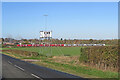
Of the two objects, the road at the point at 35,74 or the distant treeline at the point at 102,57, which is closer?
the road at the point at 35,74

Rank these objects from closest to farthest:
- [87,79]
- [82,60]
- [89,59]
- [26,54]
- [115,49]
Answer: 1. [87,79]
2. [115,49]
3. [89,59]
4. [82,60]
5. [26,54]

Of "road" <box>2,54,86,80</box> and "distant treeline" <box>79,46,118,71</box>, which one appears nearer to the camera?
"road" <box>2,54,86,80</box>

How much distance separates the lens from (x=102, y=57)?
64.3ft

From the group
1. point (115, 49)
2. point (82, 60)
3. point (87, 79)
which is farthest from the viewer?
point (82, 60)

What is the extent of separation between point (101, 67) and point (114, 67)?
1885 mm

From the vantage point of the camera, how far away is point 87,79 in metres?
13.2

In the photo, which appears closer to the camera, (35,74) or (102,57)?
(35,74)

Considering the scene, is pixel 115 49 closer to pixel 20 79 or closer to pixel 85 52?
pixel 85 52

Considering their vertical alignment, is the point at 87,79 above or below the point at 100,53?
below

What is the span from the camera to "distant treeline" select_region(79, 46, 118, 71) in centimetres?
1767

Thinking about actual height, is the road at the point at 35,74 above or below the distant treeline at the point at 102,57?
below

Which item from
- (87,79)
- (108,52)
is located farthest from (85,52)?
(87,79)

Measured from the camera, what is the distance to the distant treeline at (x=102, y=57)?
17.7 meters

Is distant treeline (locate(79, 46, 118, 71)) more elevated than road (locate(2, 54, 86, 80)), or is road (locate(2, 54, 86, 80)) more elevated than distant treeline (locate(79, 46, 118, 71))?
distant treeline (locate(79, 46, 118, 71))
